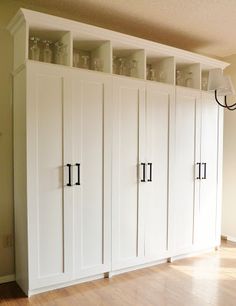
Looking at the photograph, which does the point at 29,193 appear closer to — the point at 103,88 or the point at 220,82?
the point at 103,88

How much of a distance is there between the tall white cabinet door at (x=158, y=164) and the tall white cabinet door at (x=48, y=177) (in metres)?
0.95

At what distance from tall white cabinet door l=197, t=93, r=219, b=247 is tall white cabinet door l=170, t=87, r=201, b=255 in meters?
0.11

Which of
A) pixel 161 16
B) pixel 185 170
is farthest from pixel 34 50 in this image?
pixel 185 170

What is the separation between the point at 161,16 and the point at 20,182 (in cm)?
225

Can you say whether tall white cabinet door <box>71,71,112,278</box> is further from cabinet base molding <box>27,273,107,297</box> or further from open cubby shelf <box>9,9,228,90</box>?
open cubby shelf <box>9,9,228,90</box>

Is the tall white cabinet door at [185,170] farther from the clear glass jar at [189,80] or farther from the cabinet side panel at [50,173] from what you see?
the cabinet side panel at [50,173]

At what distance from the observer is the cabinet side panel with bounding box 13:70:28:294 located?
276cm

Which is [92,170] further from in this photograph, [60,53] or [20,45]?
[20,45]

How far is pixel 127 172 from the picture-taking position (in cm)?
327

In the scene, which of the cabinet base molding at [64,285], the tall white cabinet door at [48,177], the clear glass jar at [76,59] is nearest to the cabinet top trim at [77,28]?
the clear glass jar at [76,59]

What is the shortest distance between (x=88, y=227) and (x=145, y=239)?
740mm

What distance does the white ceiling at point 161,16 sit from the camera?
3.04 metres

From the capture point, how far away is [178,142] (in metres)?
3.68

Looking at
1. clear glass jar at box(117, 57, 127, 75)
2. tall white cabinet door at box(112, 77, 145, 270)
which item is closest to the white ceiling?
clear glass jar at box(117, 57, 127, 75)
